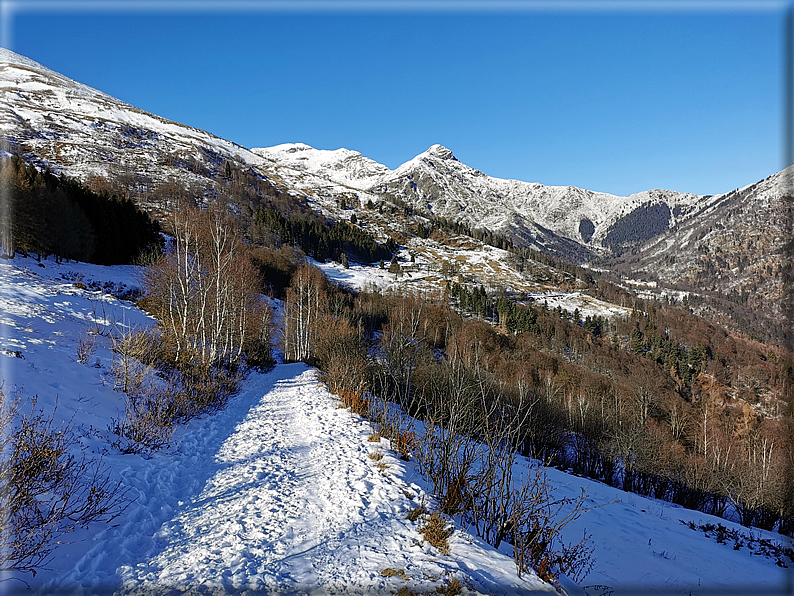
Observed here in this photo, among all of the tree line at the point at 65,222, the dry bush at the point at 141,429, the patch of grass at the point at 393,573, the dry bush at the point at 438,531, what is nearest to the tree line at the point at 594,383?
the dry bush at the point at 438,531

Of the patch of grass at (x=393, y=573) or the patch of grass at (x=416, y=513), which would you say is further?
the patch of grass at (x=416, y=513)

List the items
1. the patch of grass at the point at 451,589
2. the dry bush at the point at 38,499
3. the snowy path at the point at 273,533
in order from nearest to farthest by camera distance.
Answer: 1. the dry bush at the point at 38,499
2. the patch of grass at the point at 451,589
3. the snowy path at the point at 273,533

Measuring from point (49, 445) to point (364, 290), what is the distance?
94350mm

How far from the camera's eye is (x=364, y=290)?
9912 cm

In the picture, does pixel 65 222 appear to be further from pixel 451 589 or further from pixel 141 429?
pixel 451 589

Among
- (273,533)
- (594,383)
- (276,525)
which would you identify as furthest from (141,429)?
(594,383)

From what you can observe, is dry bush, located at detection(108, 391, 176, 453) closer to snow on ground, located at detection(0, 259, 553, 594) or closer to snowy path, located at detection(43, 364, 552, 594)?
snow on ground, located at detection(0, 259, 553, 594)

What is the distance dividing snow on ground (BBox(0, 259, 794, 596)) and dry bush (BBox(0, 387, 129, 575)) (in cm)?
19

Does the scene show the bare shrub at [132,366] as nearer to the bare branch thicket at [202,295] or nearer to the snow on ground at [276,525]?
the snow on ground at [276,525]

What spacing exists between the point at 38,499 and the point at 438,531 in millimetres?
5265

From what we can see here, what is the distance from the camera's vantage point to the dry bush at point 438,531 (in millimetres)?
5007

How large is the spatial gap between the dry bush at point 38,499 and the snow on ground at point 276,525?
7.5 inches

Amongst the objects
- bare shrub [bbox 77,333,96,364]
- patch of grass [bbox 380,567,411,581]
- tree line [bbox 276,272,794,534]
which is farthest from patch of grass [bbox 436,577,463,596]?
bare shrub [bbox 77,333,96,364]

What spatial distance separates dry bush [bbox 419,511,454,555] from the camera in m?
5.01
